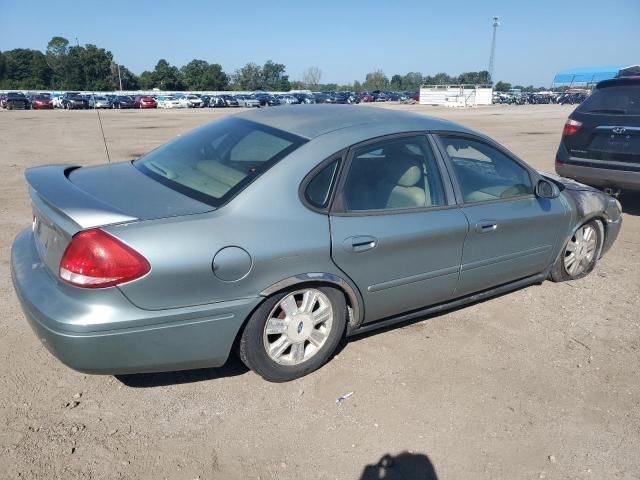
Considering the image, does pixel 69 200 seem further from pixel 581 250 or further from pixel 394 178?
pixel 581 250

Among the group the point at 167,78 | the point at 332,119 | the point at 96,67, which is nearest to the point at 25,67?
the point at 96,67

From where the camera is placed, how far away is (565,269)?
4.52 meters

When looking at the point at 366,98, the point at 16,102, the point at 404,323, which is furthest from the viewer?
the point at 366,98

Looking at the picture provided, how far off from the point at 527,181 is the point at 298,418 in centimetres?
253

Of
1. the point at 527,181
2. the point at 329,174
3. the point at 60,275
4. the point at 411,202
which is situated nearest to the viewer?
the point at 60,275

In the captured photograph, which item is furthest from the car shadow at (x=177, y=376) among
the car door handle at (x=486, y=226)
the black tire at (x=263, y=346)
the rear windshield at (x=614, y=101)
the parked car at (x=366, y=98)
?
the parked car at (x=366, y=98)

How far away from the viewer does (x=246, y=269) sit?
2611mm

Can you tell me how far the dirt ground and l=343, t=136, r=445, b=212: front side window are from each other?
39.8 inches

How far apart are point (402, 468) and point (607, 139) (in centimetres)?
555

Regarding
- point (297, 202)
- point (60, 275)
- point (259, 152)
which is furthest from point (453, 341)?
point (60, 275)

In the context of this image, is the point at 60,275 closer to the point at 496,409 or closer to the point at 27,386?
the point at 27,386

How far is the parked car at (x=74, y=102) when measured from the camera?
160 ft

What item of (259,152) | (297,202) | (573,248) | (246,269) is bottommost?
(573,248)

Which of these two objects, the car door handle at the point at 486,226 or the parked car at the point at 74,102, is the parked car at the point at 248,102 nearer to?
the parked car at the point at 74,102
